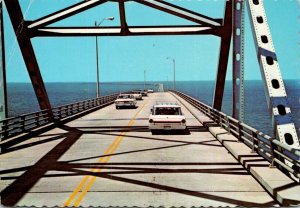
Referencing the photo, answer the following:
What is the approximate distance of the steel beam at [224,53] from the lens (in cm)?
2247

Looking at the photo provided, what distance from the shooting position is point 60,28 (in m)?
23.4

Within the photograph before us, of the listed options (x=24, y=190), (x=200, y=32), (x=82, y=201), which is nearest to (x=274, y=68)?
(x=82, y=201)

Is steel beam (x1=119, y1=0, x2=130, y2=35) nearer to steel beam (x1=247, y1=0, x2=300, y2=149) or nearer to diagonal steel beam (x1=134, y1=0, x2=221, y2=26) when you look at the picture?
diagonal steel beam (x1=134, y1=0, x2=221, y2=26)

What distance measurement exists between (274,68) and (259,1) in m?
2.40

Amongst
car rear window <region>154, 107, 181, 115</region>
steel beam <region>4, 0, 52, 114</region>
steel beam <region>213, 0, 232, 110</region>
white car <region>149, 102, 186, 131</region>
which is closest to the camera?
white car <region>149, 102, 186, 131</region>

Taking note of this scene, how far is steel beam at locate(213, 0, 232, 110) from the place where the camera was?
22472 mm

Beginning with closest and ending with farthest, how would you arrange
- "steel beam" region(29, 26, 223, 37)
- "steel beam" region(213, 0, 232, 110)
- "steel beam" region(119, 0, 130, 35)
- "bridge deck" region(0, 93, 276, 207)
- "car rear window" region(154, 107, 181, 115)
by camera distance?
"bridge deck" region(0, 93, 276, 207) → "steel beam" region(119, 0, 130, 35) → "car rear window" region(154, 107, 181, 115) → "steel beam" region(213, 0, 232, 110) → "steel beam" region(29, 26, 223, 37)

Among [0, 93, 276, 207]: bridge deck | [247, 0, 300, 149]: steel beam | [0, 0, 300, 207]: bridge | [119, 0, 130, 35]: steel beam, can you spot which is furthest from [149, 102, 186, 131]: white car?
[247, 0, 300, 149]: steel beam

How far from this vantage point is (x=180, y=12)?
21984mm

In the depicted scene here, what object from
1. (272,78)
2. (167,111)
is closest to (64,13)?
(167,111)

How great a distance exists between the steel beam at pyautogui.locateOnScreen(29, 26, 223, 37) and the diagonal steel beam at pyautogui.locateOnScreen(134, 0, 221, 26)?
0.47 meters

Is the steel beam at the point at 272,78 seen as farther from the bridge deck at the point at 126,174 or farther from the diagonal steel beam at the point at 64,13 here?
the diagonal steel beam at the point at 64,13

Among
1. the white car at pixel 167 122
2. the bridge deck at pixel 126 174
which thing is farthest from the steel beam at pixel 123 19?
the bridge deck at pixel 126 174

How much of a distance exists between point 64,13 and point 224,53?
9.60 meters
